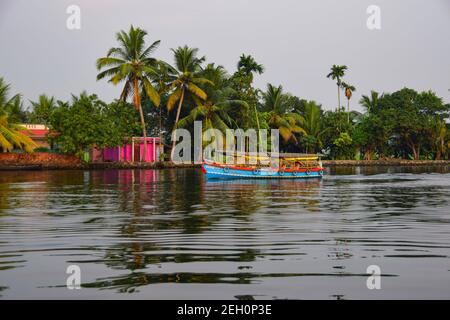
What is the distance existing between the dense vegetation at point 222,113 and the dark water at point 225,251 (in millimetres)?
36289

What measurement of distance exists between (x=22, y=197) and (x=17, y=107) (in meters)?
42.3

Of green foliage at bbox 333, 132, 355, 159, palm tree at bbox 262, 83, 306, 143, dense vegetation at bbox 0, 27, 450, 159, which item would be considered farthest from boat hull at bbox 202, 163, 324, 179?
green foliage at bbox 333, 132, 355, 159

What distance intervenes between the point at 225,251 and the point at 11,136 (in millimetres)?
Answer: 44246

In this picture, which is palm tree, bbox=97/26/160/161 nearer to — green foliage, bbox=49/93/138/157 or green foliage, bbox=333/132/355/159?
green foliage, bbox=49/93/138/157

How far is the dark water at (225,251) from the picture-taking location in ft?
24.9

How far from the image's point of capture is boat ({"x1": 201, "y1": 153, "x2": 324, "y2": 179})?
39.4m

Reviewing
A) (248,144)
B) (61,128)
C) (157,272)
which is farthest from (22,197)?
(248,144)

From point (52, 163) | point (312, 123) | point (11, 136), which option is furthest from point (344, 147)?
point (11, 136)

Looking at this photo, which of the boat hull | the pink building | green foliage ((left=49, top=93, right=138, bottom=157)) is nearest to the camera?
the boat hull

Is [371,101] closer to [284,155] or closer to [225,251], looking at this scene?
[284,155]

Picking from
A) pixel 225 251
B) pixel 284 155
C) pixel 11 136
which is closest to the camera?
pixel 225 251

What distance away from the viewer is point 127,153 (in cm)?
6119

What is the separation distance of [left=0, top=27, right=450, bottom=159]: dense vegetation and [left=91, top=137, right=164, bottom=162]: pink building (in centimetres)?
154

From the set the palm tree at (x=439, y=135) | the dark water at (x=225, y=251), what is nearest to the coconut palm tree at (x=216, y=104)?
the palm tree at (x=439, y=135)
